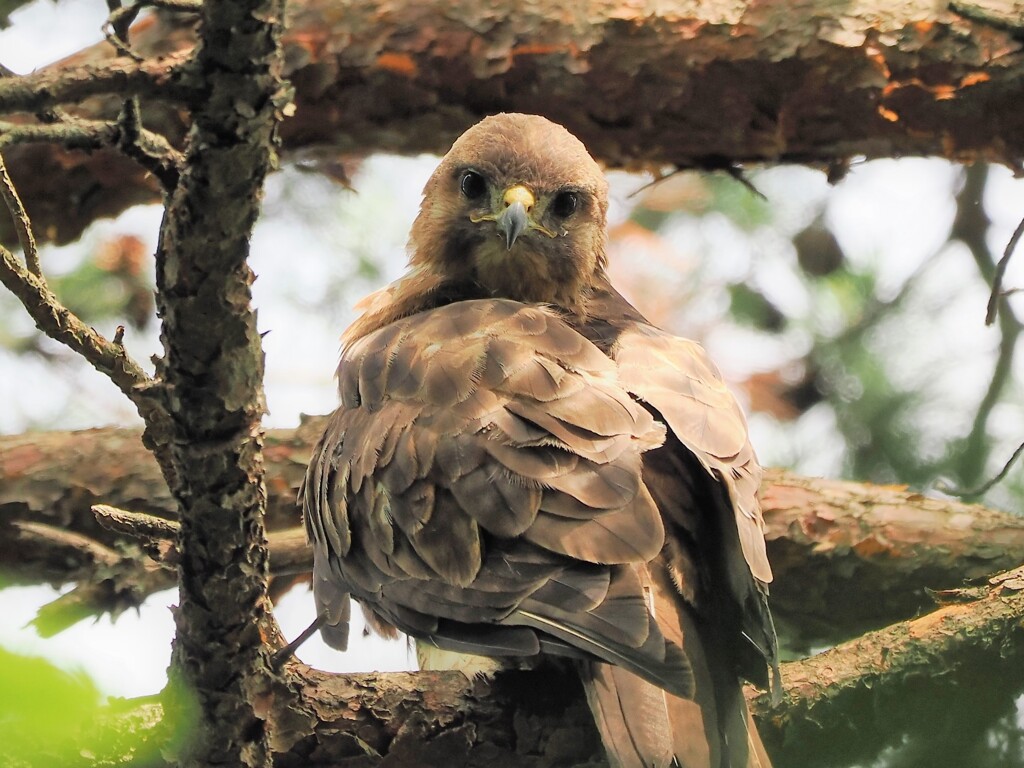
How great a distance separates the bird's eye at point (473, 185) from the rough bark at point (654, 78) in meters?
1.59

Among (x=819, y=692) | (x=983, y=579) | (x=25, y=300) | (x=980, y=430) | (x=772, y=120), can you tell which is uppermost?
(x=772, y=120)

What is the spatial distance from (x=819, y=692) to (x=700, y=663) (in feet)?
2.25

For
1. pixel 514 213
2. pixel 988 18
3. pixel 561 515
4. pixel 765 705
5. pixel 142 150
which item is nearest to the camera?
pixel 142 150

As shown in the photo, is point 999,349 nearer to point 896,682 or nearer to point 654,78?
point 654,78

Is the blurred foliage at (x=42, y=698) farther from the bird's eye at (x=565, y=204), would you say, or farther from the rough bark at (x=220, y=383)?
the bird's eye at (x=565, y=204)

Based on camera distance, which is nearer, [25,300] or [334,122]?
[25,300]

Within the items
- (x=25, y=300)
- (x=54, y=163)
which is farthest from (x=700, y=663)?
(x=54, y=163)

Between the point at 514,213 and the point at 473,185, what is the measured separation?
32 cm

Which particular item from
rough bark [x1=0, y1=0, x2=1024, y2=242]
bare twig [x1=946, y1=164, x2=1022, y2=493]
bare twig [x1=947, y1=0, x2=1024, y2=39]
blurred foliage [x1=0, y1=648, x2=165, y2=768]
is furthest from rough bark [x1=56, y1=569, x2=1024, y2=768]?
rough bark [x1=0, y1=0, x2=1024, y2=242]

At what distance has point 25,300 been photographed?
203 cm

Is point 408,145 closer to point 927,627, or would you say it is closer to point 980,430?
point 980,430

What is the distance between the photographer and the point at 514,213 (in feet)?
11.1

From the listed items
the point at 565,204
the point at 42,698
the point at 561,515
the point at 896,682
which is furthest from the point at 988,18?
the point at 42,698

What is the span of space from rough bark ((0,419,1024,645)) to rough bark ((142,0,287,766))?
79.5 inches
